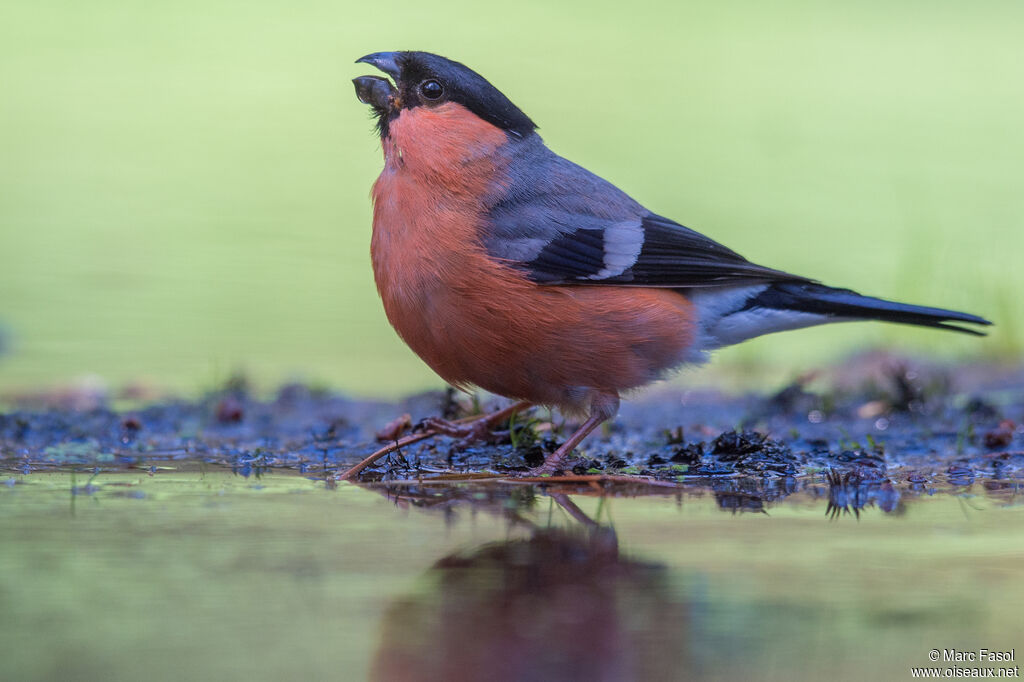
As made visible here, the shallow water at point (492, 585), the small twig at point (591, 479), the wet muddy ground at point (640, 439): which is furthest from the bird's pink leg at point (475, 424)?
the shallow water at point (492, 585)

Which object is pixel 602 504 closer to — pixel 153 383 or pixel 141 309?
pixel 153 383

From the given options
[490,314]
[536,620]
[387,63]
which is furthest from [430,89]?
[536,620]

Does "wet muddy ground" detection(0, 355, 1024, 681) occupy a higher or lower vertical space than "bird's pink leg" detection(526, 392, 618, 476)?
lower

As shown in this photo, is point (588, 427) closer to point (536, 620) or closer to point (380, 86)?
point (380, 86)

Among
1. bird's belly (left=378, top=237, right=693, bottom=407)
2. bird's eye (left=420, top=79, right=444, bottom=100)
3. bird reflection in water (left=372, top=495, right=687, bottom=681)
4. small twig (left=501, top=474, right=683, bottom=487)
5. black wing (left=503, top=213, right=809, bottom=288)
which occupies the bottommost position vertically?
bird reflection in water (left=372, top=495, right=687, bottom=681)

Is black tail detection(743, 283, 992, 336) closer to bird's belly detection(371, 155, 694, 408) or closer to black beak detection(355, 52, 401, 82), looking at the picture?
bird's belly detection(371, 155, 694, 408)

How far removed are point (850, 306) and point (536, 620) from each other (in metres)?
3.23

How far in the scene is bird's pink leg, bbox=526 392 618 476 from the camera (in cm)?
439

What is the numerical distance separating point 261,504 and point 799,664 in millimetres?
1898

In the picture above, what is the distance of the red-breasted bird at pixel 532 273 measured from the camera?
4.76 m

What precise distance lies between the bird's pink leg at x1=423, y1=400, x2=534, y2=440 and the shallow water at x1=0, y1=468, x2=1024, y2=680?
79 centimetres

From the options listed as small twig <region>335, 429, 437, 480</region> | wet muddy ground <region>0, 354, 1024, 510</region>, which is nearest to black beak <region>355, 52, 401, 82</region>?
wet muddy ground <region>0, 354, 1024, 510</region>

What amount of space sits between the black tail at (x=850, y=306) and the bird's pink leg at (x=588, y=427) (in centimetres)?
92

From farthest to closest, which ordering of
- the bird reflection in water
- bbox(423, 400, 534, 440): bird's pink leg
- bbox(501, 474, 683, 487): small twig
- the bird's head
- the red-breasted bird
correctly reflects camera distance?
the bird's head, the red-breasted bird, bbox(423, 400, 534, 440): bird's pink leg, bbox(501, 474, 683, 487): small twig, the bird reflection in water
